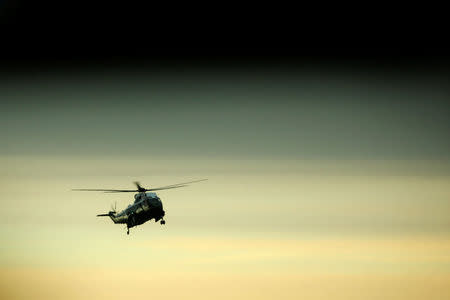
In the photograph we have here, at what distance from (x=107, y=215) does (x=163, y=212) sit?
412 inches

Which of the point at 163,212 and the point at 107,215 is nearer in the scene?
the point at 163,212

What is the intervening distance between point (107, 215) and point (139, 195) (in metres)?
8.32

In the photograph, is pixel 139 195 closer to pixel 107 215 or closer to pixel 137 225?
pixel 137 225

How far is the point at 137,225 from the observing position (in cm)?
7262

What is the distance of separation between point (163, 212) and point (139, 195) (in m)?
2.64

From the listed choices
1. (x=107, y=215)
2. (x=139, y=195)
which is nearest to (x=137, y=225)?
(x=139, y=195)

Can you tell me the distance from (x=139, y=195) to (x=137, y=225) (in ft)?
6.41

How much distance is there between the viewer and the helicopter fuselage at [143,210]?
7088 centimetres

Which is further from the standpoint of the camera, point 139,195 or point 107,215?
point 107,215

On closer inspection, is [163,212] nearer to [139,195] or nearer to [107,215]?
[139,195]

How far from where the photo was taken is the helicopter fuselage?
70.9 meters

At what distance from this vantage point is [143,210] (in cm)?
7162

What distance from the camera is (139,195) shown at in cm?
7306

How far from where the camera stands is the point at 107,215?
80.7 metres
